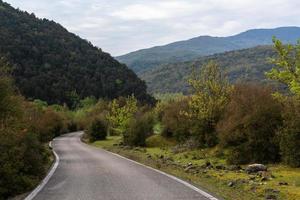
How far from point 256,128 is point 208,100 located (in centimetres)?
1084

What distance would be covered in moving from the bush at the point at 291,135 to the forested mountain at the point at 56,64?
90718 mm

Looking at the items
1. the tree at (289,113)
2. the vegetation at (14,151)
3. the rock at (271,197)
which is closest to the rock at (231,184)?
the rock at (271,197)

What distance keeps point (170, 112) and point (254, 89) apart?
22.6 metres

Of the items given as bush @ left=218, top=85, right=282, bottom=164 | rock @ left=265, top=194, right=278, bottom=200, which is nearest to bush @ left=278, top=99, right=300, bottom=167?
bush @ left=218, top=85, right=282, bottom=164

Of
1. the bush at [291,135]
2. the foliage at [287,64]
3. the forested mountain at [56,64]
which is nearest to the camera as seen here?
the foliage at [287,64]

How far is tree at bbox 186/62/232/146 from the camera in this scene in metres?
38.3

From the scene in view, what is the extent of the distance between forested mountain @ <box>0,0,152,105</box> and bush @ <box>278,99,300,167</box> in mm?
90718

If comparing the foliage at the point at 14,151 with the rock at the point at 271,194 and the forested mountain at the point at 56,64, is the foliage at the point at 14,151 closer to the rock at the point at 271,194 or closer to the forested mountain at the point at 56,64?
the rock at the point at 271,194

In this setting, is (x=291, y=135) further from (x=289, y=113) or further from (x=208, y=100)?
(x=208, y=100)

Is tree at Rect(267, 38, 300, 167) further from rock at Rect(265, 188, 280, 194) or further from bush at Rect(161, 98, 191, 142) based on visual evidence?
bush at Rect(161, 98, 191, 142)

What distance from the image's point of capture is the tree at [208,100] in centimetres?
3833

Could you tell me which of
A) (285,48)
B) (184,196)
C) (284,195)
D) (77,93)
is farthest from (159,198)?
(77,93)

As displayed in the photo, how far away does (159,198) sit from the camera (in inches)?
477

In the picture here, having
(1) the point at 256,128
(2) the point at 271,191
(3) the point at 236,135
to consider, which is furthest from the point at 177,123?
(2) the point at 271,191
